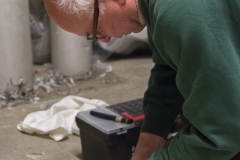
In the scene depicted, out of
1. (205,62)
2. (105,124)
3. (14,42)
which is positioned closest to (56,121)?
(105,124)

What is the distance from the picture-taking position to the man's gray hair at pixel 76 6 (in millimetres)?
969


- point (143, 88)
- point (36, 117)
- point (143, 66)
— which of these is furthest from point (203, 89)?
point (143, 66)

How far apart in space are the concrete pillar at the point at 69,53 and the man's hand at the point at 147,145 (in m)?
1.44

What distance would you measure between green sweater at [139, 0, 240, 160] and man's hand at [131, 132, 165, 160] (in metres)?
0.28

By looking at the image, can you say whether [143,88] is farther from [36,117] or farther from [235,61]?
[235,61]

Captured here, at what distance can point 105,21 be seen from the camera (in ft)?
3.31

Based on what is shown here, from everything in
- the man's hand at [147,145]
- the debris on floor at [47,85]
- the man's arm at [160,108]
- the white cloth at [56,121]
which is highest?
the man's arm at [160,108]

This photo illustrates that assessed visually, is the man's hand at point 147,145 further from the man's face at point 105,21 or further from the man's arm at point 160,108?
the man's face at point 105,21

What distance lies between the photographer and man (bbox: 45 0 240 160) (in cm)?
86

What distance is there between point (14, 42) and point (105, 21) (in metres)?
1.34

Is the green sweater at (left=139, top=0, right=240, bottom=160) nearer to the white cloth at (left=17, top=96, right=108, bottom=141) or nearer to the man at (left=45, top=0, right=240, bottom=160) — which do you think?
the man at (left=45, top=0, right=240, bottom=160)

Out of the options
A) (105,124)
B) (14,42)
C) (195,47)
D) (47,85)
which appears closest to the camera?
(195,47)

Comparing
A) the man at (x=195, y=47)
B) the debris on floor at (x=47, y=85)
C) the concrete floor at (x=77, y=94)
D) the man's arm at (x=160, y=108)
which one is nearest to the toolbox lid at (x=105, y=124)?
A: the man's arm at (x=160, y=108)

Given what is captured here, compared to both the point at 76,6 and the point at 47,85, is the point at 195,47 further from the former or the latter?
the point at 47,85
